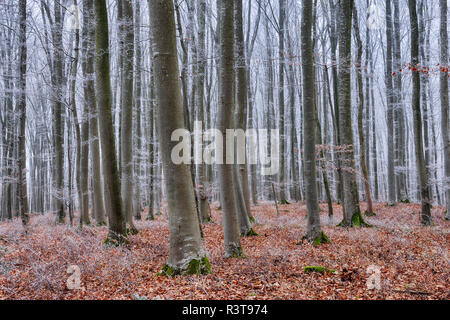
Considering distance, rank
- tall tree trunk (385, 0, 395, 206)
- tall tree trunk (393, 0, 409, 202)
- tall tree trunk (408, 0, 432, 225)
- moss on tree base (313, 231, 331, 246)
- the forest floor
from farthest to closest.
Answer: tall tree trunk (393, 0, 409, 202) → tall tree trunk (385, 0, 395, 206) → tall tree trunk (408, 0, 432, 225) → moss on tree base (313, 231, 331, 246) → the forest floor

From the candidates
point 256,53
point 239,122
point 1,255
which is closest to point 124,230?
point 1,255

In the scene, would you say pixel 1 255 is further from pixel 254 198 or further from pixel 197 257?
pixel 254 198

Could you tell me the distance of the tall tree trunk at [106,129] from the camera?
294 inches

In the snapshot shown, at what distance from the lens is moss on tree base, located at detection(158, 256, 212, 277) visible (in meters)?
4.93

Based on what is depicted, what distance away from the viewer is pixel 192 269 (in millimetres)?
4957

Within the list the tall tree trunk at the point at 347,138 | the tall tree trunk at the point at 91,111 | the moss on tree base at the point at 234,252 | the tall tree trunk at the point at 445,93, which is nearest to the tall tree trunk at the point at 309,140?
the moss on tree base at the point at 234,252

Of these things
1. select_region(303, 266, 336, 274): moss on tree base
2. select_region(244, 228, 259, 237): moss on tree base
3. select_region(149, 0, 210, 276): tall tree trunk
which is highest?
select_region(149, 0, 210, 276): tall tree trunk

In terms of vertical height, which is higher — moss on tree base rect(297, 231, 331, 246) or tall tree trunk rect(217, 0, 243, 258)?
tall tree trunk rect(217, 0, 243, 258)

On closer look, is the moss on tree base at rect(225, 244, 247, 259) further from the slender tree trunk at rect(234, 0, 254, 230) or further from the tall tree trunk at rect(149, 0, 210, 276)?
the slender tree trunk at rect(234, 0, 254, 230)

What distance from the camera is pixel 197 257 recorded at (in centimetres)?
505

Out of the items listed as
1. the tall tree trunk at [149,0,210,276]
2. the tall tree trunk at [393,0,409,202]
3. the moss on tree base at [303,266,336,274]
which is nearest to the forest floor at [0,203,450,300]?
the moss on tree base at [303,266,336,274]

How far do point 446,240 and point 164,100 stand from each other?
26.5 ft

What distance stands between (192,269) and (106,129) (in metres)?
4.49

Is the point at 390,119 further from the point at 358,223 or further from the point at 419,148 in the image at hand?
the point at 358,223
